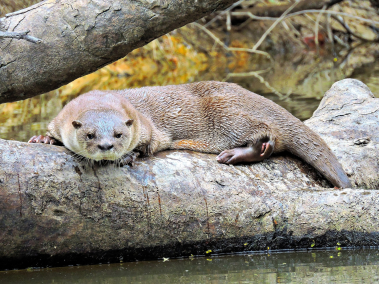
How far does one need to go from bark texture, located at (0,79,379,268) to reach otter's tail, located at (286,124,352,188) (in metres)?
0.51

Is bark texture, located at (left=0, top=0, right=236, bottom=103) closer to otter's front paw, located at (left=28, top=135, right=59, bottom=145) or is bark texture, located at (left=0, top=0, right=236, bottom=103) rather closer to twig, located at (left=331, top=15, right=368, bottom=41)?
otter's front paw, located at (left=28, top=135, right=59, bottom=145)

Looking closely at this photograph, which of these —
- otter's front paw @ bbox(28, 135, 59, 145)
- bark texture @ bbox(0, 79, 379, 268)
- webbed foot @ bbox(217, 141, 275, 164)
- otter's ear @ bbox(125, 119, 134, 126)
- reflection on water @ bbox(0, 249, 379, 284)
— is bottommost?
reflection on water @ bbox(0, 249, 379, 284)

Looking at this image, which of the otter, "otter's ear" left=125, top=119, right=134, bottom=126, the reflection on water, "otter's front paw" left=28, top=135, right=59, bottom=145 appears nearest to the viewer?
the reflection on water

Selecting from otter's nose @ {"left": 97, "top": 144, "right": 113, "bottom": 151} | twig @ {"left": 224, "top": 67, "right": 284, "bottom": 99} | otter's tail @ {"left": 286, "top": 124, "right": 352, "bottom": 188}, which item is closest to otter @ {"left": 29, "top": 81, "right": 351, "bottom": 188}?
otter's tail @ {"left": 286, "top": 124, "right": 352, "bottom": 188}

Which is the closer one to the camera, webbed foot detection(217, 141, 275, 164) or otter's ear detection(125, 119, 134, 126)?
otter's ear detection(125, 119, 134, 126)

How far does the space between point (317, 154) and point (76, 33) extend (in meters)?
2.11

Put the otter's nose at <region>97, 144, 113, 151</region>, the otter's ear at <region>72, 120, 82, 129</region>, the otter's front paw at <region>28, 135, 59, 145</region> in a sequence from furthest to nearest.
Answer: the otter's front paw at <region>28, 135, 59, 145</region>, the otter's ear at <region>72, 120, 82, 129</region>, the otter's nose at <region>97, 144, 113, 151</region>

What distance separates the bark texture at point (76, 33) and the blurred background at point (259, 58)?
185 inches

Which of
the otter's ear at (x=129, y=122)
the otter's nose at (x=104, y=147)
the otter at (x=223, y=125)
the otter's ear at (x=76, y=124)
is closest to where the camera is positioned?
the otter's nose at (x=104, y=147)

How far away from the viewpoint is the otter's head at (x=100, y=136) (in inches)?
129

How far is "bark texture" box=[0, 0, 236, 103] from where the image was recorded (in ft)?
10.0

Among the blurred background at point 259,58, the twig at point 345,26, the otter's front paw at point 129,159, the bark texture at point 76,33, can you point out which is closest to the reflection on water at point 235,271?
the otter's front paw at point 129,159

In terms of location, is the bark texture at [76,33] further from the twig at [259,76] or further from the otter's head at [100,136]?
the twig at [259,76]

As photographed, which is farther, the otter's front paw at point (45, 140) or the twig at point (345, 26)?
the twig at point (345, 26)
